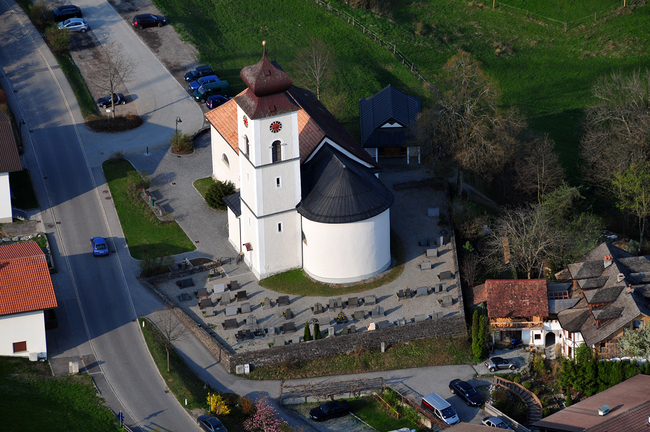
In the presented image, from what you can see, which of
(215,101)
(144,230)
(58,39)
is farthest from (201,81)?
(144,230)

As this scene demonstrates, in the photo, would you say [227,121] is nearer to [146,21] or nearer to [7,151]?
[7,151]

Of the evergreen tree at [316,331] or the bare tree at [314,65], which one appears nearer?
the evergreen tree at [316,331]

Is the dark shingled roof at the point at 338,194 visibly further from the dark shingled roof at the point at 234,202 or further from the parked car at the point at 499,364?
the parked car at the point at 499,364

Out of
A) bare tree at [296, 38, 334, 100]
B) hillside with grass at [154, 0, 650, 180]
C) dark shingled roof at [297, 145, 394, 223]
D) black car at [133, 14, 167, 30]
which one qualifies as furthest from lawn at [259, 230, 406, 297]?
black car at [133, 14, 167, 30]

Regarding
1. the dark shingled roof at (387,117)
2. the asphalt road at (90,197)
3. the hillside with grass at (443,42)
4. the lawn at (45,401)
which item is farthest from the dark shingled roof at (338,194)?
the hillside with grass at (443,42)

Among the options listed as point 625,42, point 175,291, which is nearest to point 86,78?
point 175,291

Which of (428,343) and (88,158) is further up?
(88,158)

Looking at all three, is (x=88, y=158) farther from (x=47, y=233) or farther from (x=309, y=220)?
(x=309, y=220)
